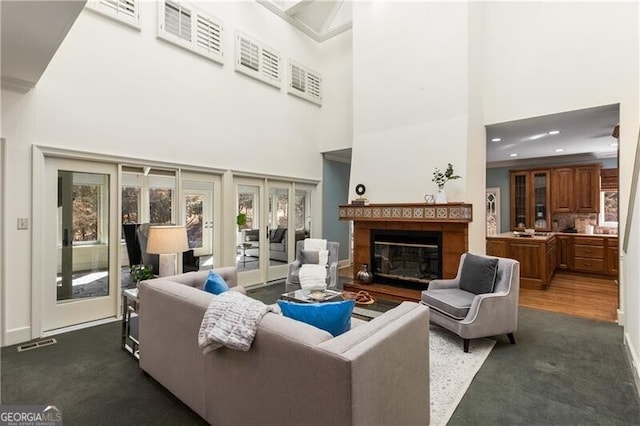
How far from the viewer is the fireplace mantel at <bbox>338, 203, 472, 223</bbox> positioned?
4.36 metres

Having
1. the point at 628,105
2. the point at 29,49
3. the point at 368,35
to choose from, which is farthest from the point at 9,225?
the point at 628,105

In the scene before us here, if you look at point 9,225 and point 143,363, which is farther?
point 9,225

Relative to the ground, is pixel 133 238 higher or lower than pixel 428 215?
lower

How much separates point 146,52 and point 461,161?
15.3 ft

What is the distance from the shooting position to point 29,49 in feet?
8.04

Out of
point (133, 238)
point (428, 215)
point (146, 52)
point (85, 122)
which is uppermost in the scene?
point (146, 52)

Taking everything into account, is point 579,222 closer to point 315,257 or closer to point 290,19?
point 315,257

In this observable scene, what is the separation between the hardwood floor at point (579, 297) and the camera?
4.08m

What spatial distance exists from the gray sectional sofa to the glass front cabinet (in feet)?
22.6

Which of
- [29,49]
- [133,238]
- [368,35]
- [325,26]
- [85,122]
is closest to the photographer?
[29,49]

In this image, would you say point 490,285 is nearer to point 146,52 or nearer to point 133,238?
point 133,238

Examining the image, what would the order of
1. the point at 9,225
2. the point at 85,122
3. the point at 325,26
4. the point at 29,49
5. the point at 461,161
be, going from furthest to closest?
the point at 325,26 < the point at 461,161 < the point at 85,122 < the point at 9,225 < the point at 29,49

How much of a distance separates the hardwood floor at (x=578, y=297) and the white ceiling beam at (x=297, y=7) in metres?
6.35

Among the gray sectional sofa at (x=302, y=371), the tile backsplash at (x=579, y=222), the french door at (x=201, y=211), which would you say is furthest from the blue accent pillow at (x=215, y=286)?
the tile backsplash at (x=579, y=222)
